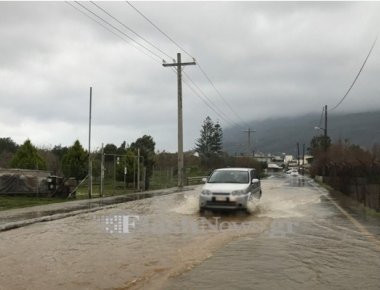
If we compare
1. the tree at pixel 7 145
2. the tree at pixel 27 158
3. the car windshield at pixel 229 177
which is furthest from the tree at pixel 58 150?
the car windshield at pixel 229 177

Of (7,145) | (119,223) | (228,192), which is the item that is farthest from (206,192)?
(7,145)

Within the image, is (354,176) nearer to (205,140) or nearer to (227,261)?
(227,261)

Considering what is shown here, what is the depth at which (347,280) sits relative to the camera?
26.5 ft

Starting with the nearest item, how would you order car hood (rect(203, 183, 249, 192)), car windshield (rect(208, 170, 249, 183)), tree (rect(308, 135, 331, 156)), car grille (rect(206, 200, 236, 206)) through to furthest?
1. car grille (rect(206, 200, 236, 206))
2. car hood (rect(203, 183, 249, 192))
3. car windshield (rect(208, 170, 249, 183))
4. tree (rect(308, 135, 331, 156))

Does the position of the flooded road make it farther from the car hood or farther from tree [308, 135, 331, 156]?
tree [308, 135, 331, 156]

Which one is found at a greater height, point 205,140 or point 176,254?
point 205,140

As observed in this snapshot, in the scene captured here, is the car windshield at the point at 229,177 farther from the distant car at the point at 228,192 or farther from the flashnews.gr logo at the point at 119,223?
the flashnews.gr logo at the point at 119,223

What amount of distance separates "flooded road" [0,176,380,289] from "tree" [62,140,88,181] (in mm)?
26704

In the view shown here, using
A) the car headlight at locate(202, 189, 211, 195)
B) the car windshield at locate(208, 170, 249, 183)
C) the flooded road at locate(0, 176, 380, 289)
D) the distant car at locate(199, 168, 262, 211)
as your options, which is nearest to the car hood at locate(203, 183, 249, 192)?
the distant car at locate(199, 168, 262, 211)

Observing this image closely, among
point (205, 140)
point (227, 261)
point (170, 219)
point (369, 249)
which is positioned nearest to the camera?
point (227, 261)

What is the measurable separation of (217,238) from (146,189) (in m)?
23.6

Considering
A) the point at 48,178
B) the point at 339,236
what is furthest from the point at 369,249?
the point at 48,178

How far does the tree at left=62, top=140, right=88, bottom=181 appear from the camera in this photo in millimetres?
43344

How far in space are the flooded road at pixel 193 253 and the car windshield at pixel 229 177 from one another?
7.47ft
